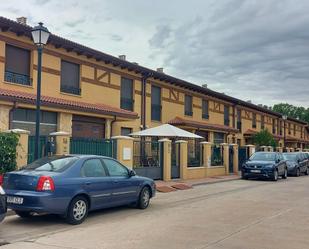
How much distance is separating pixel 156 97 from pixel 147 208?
58.0ft

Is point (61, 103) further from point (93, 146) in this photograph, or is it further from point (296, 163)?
point (296, 163)

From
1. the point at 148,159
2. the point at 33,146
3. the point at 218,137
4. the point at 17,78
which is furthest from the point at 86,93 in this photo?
the point at 218,137

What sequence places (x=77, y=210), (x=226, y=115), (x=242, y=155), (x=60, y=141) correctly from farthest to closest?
(x=226, y=115), (x=242, y=155), (x=60, y=141), (x=77, y=210)

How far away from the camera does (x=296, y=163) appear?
97.7ft

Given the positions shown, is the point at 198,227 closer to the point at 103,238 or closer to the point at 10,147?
the point at 103,238

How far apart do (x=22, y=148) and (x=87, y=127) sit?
29.1ft

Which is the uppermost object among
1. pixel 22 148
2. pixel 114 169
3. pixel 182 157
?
pixel 22 148

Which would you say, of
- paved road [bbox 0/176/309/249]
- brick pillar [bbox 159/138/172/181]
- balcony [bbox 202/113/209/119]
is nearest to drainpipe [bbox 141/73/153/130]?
brick pillar [bbox 159/138/172/181]

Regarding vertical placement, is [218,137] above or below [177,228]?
above

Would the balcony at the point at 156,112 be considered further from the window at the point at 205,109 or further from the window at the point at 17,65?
the window at the point at 17,65

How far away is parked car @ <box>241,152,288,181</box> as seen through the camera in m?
24.2

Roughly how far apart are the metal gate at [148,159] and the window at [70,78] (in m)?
5.10

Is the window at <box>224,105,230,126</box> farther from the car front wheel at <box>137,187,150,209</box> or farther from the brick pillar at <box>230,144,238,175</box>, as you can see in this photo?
the car front wheel at <box>137,187,150,209</box>

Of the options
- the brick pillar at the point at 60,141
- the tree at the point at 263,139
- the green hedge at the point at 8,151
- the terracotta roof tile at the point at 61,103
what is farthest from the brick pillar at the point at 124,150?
the tree at the point at 263,139
